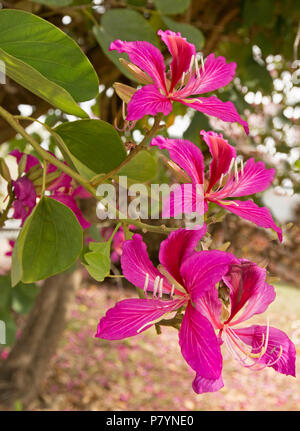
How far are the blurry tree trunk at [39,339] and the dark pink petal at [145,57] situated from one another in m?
2.54

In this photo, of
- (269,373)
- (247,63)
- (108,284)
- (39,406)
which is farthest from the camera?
(108,284)

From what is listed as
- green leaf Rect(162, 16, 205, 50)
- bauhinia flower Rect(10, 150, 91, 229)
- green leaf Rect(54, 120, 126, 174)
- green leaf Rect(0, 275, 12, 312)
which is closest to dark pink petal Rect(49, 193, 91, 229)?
bauhinia flower Rect(10, 150, 91, 229)

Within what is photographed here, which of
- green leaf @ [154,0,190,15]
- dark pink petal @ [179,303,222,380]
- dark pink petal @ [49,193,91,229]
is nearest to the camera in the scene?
dark pink petal @ [179,303,222,380]

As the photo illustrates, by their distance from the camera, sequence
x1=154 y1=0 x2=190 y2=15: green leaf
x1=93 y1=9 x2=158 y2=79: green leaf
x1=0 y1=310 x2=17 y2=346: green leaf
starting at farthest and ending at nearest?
x1=0 y1=310 x2=17 y2=346: green leaf → x1=154 y1=0 x2=190 y2=15: green leaf → x1=93 y1=9 x2=158 y2=79: green leaf

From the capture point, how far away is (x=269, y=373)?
167 inches

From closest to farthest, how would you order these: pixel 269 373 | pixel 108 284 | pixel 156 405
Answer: pixel 156 405
pixel 269 373
pixel 108 284

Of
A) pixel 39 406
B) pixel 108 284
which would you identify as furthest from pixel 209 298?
pixel 108 284

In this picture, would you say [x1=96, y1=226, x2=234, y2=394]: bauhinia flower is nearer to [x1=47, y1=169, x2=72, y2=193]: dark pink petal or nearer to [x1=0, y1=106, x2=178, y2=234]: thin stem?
[x1=0, y1=106, x2=178, y2=234]: thin stem

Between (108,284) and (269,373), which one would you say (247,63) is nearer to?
(269,373)

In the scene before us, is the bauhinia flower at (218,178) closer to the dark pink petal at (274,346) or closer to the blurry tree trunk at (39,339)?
the dark pink petal at (274,346)

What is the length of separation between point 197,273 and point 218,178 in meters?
0.09

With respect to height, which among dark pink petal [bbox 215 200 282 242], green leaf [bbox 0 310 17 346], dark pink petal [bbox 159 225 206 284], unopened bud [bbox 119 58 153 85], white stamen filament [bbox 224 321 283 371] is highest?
unopened bud [bbox 119 58 153 85]

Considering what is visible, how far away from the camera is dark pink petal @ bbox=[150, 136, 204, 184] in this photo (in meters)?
0.39

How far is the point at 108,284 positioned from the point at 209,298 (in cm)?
552
